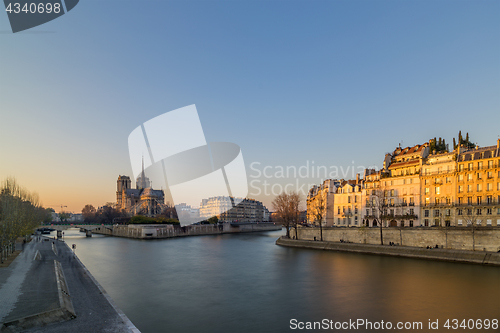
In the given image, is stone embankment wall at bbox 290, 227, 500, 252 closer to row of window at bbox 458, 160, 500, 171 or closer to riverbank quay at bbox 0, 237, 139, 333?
row of window at bbox 458, 160, 500, 171

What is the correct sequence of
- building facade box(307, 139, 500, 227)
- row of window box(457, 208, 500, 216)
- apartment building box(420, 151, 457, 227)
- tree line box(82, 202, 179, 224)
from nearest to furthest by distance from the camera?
1. row of window box(457, 208, 500, 216)
2. building facade box(307, 139, 500, 227)
3. apartment building box(420, 151, 457, 227)
4. tree line box(82, 202, 179, 224)

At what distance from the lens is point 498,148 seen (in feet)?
154

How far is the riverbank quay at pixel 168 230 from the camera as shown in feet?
308

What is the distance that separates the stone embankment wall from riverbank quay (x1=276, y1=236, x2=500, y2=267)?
8.21ft

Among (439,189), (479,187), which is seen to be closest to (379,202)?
(439,189)

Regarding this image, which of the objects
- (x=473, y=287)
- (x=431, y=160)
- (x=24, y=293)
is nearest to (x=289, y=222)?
(x=431, y=160)

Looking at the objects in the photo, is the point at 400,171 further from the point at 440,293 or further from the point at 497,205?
the point at 440,293

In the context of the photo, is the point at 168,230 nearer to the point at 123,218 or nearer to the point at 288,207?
the point at 288,207

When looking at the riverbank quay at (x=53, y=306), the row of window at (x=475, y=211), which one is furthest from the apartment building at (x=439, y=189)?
the riverbank quay at (x=53, y=306)

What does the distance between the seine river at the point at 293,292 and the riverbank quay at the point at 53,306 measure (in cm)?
281

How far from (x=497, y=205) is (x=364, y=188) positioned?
23.3m

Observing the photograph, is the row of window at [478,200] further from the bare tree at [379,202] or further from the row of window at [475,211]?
the bare tree at [379,202]

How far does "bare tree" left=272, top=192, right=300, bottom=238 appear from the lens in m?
69.6

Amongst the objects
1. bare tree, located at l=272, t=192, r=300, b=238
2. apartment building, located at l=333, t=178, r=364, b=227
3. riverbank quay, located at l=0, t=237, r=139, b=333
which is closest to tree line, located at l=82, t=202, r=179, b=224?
bare tree, located at l=272, t=192, r=300, b=238
